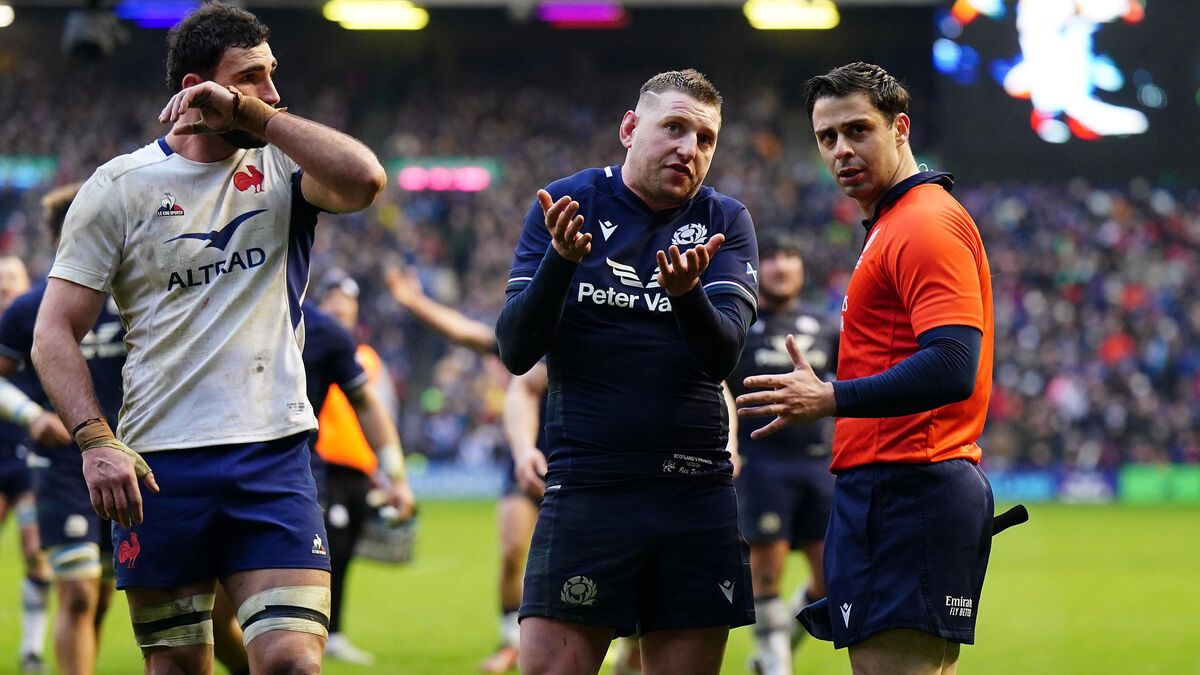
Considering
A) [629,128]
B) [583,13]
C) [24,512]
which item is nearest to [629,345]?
[629,128]

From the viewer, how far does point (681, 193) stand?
4492 mm

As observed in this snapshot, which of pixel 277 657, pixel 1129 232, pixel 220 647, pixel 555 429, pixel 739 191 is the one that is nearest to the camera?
pixel 277 657

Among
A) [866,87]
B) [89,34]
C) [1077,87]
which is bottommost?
[866,87]

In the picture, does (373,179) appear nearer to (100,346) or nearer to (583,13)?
(100,346)

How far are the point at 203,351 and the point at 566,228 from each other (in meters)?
1.24

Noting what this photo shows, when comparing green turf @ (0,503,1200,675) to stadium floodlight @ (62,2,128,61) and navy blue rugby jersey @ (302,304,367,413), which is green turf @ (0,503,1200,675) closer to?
navy blue rugby jersey @ (302,304,367,413)

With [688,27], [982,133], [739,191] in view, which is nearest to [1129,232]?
[739,191]

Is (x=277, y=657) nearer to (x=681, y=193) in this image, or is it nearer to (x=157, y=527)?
(x=157, y=527)

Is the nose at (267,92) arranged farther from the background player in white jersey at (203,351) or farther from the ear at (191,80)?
the ear at (191,80)

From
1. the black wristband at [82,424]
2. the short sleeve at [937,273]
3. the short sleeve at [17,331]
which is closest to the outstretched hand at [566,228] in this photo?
the short sleeve at [937,273]

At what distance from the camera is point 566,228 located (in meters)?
4.09

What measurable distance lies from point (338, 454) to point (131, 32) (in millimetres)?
31109

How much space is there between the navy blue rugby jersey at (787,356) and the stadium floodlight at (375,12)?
23838 millimetres

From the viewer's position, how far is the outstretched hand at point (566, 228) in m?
4.08
